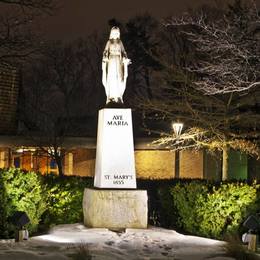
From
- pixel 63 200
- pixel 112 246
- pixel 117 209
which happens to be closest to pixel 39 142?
pixel 63 200

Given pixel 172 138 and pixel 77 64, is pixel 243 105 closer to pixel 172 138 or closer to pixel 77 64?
pixel 172 138

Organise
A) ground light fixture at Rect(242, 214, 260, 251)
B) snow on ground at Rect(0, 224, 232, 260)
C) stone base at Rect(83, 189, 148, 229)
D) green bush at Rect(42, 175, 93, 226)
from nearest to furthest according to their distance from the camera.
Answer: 1. snow on ground at Rect(0, 224, 232, 260)
2. ground light fixture at Rect(242, 214, 260, 251)
3. stone base at Rect(83, 189, 148, 229)
4. green bush at Rect(42, 175, 93, 226)

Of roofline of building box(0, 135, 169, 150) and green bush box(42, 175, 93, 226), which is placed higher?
roofline of building box(0, 135, 169, 150)

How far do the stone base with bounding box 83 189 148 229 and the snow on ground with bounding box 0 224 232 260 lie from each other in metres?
0.33

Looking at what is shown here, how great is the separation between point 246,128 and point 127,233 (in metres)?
6.00

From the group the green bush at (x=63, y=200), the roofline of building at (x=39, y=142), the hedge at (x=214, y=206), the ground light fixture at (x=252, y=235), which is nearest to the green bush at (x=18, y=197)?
the green bush at (x=63, y=200)

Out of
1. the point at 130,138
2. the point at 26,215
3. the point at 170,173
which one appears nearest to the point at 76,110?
the point at 170,173

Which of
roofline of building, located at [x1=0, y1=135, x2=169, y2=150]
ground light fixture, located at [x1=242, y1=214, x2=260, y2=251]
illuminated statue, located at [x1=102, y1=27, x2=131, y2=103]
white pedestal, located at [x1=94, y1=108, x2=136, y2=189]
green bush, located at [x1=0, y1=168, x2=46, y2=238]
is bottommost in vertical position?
ground light fixture, located at [x1=242, y1=214, x2=260, y2=251]

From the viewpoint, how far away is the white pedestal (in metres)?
15.6

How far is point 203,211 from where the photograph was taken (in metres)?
15.0

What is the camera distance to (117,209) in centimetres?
1514

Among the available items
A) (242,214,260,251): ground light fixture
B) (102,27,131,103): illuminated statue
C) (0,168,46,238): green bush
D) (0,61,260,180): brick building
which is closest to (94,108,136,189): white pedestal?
(102,27,131,103): illuminated statue

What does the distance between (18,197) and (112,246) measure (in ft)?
8.26

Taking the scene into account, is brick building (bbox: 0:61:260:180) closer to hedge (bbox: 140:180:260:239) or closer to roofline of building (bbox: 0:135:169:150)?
roofline of building (bbox: 0:135:169:150)
